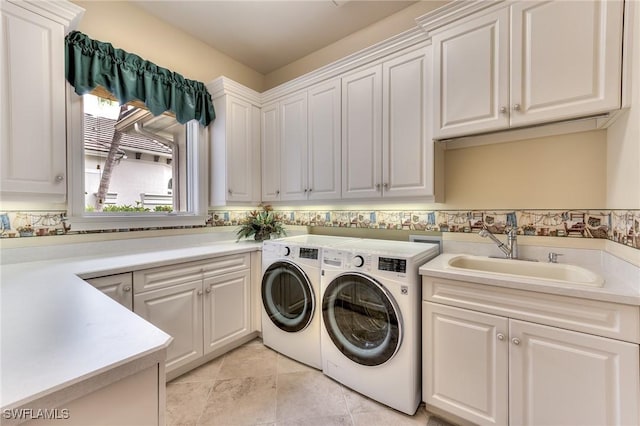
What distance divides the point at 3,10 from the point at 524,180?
321 centimetres

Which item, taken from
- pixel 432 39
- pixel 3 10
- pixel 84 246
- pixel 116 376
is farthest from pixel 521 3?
pixel 84 246

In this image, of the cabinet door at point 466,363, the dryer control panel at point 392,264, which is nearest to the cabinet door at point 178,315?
the dryer control panel at point 392,264

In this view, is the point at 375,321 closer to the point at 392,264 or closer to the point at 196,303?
the point at 392,264

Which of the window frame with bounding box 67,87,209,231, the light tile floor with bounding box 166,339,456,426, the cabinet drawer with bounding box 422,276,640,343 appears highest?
the window frame with bounding box 67,87,209,231

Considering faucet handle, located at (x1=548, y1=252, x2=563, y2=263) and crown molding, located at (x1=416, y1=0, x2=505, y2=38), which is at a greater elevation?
crown molding, located at (x1=416, y1=0, x2=505, y2=38)

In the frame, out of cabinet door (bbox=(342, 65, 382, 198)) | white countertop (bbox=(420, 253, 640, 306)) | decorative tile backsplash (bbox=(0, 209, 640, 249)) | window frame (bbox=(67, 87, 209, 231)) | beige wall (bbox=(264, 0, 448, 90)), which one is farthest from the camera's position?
beige wall (bbox=(264, 0, 448, 90))

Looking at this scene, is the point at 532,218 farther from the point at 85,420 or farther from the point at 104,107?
the point at 104,107

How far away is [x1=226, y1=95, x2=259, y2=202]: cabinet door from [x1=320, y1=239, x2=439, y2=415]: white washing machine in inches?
51.3

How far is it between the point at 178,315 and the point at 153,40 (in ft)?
7.74

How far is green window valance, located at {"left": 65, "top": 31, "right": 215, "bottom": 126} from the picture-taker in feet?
5.89

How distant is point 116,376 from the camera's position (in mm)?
595

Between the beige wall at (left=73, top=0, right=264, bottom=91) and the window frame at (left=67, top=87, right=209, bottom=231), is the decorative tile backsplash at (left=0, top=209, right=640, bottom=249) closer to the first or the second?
the window frame at (left=67, top=87, right=209, bottom=231)

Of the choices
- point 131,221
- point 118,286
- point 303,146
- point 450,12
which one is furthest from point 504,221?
point 131,221

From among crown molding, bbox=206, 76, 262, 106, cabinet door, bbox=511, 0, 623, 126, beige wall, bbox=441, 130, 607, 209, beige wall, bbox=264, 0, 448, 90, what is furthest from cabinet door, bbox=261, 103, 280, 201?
cabinet door, bbox=511, 0, 623, 126
